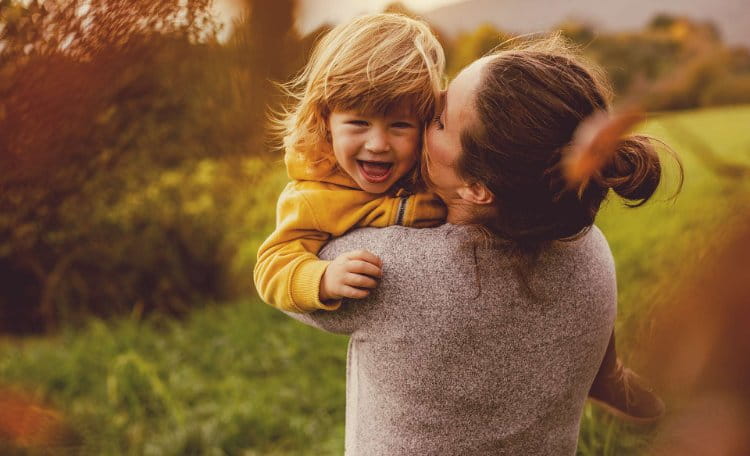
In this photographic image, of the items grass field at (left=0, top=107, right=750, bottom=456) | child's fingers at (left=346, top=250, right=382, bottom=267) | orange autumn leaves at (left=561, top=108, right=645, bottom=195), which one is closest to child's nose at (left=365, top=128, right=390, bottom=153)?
child's fingers at (left=346, top=250, right=382, bottom=267)

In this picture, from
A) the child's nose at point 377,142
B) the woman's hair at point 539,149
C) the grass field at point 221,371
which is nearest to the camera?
the woman's hair at point 539,149

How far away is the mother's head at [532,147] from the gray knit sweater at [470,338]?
3.2 inches

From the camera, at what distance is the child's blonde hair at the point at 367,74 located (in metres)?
1.52

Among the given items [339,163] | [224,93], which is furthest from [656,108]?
[224,93]

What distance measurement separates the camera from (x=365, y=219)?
1.47m

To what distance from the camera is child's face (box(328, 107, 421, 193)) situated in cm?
153

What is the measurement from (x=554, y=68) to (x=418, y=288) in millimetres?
468

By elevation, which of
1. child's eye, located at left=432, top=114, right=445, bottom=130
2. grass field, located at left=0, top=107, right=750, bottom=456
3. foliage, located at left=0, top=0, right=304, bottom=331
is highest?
child's eye, located at left=432, top=114, right=445, bottom=130

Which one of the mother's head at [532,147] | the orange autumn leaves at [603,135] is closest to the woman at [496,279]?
the mother's head at [532,147]

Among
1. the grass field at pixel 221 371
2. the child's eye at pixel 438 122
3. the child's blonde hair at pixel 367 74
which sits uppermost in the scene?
the child's blonde hair at pixel 367 74

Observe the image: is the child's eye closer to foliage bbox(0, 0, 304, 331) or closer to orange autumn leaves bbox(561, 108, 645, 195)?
foliage bbox(0, 0, 304, 331)

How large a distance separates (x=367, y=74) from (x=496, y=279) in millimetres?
593

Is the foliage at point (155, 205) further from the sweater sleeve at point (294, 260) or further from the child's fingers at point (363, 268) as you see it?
the child's fingers at point (363, 268)

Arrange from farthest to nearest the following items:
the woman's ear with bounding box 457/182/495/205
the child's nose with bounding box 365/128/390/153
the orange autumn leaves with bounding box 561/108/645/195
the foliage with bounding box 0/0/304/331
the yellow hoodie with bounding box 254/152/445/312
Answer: the foliage with bounding box 0/0/304/331, the child's nose with bounding box 365/128/390/153, the yellow hoodie with bounding box 254/152/445/312, the woman's ear with bounding box 457/182/495/205, the orange autumn leaves with bounding box 561/108/645/195
